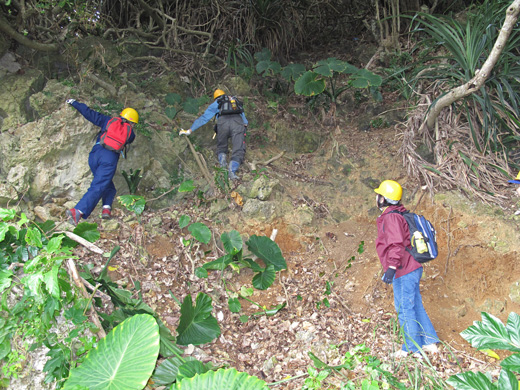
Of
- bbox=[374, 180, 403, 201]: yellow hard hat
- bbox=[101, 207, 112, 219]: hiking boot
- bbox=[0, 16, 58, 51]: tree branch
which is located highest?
bbox=[0, 16, 58, 51]: tree branch

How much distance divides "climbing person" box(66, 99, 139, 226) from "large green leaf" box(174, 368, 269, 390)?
2.91m

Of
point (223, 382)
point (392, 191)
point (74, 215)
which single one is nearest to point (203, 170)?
point (74, 215)

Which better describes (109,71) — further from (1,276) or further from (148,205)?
(1,276)

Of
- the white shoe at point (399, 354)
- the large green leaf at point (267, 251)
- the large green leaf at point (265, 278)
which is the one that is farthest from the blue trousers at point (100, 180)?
the white shoe at point (399, 354)

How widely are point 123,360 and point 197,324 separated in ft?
3.80

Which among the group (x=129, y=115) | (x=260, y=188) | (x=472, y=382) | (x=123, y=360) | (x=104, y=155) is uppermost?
(x=129, y=115)

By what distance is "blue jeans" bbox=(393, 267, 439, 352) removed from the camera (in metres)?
3.34

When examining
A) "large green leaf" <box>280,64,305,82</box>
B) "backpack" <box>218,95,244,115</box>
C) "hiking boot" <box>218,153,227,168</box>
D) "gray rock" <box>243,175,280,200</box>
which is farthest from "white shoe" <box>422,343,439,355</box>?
"large green leaf" <box>280,64,305,82</box>

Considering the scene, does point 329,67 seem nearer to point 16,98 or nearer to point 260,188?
point 260,188

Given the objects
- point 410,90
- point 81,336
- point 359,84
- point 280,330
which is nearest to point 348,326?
point 280,330

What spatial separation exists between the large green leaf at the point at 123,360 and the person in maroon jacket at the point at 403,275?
2.10 metres

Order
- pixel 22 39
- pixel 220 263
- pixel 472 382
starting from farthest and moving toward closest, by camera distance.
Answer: pixel 22 39 < pixel 220 263 < pixel 472 382

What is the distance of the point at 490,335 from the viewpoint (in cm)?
187

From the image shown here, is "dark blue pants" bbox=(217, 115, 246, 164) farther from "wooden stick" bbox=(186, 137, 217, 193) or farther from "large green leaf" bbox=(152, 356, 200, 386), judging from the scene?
"large green leaf" bbox=(152, 356, 200, 386)
